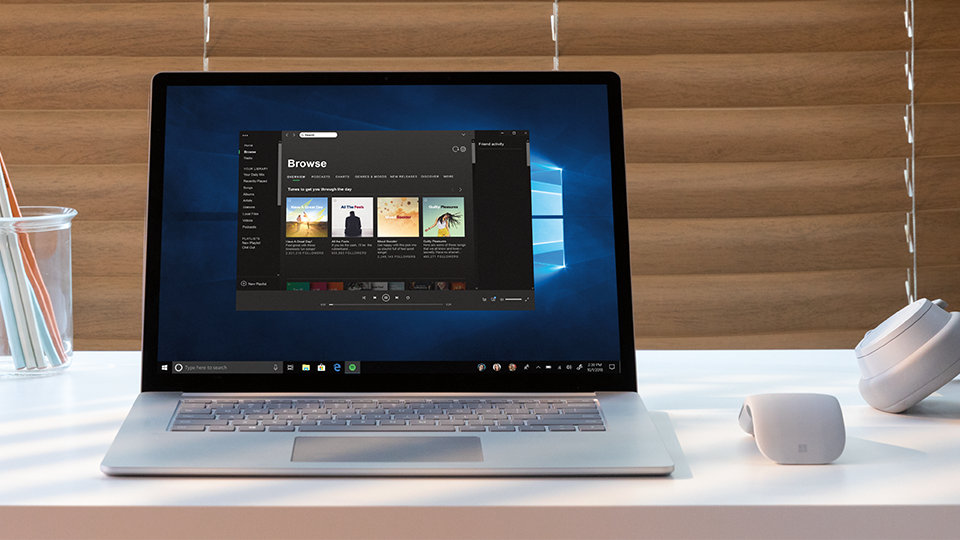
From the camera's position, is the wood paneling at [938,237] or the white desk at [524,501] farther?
the wood paneling at [938,237]

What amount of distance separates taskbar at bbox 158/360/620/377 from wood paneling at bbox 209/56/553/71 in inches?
51.9

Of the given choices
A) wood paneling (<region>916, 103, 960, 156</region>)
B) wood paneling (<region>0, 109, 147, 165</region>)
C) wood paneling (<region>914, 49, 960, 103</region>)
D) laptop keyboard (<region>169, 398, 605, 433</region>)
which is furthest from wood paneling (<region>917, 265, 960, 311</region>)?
wood paneling (<region>0, 109, 147, 165</region>)

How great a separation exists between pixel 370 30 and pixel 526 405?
1.48 m

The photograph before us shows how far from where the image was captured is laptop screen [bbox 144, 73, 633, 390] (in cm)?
90

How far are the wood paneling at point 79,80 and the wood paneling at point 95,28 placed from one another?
0.02 meters

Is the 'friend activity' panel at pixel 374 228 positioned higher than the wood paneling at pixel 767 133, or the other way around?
the wood paneling at pixel 767 133

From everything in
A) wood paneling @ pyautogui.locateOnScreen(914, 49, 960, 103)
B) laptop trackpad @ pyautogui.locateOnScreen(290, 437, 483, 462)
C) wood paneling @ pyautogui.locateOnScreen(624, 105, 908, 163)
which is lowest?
laptop trackpad @ pyautogui.locateOnScreen(290, 437, 483, 462)

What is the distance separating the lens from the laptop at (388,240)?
901mm

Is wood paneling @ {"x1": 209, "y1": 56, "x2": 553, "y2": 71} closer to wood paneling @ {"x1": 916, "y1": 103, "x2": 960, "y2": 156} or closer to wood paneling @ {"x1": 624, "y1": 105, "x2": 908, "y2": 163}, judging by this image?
wood paneling @ {"x1": 624, "y1": 105, "x2": 908, "y2": 163}

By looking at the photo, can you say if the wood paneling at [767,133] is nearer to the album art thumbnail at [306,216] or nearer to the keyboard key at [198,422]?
the album art thumbnail at [306,216]

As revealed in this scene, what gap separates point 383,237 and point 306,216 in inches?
3.5

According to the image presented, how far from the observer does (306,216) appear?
3.01 feet

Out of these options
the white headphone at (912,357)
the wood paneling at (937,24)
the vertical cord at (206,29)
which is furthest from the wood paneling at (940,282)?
the vertical cord at (206,29)

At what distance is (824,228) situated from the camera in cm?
210
